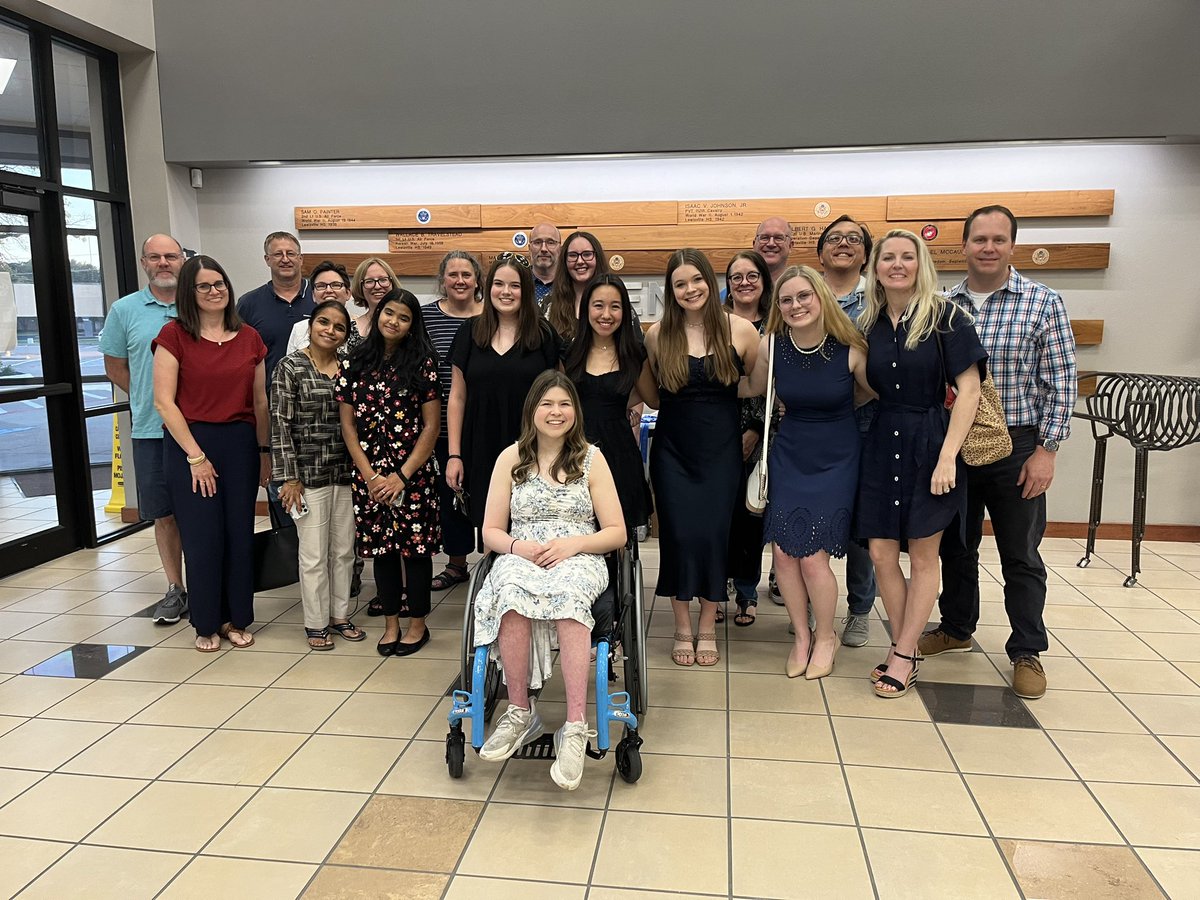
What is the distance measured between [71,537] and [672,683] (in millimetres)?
3938

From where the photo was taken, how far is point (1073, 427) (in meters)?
5.15

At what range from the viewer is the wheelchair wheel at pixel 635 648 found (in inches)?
99.2

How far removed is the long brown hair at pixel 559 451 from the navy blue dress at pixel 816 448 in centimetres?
82

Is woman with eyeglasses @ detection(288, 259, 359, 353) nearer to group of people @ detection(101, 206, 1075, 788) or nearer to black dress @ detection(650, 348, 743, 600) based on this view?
group of people @ detection(101, 206, 1075, 788)

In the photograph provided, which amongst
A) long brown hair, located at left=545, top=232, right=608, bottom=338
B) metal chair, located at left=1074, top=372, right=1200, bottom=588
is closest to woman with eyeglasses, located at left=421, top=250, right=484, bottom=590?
long brown hair, located at left=545, top=232, right=608, bottom=338

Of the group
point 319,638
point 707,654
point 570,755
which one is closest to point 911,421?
point 707,654

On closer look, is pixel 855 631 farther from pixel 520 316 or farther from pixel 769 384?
pixel 520 316

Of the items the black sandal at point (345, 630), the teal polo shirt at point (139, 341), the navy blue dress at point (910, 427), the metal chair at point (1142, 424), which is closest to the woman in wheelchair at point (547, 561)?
the navy blue dress at point (910, 427)

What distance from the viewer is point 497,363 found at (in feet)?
10.5

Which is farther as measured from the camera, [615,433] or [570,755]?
[615,433]

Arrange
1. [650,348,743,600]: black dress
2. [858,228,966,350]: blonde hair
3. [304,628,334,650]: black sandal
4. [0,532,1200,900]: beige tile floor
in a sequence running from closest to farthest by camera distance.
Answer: [0,532,1200,900]: beige tile floor
[858,228,966,350]: blonde hair
[650,348,743,600]: black dress
[304,628,334,650]: black sandal

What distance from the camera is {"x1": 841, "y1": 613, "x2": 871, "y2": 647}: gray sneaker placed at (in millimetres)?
3559

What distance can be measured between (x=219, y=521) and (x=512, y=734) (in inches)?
67.8

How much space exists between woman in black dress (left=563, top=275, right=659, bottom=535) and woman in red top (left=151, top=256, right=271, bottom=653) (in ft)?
4.52
